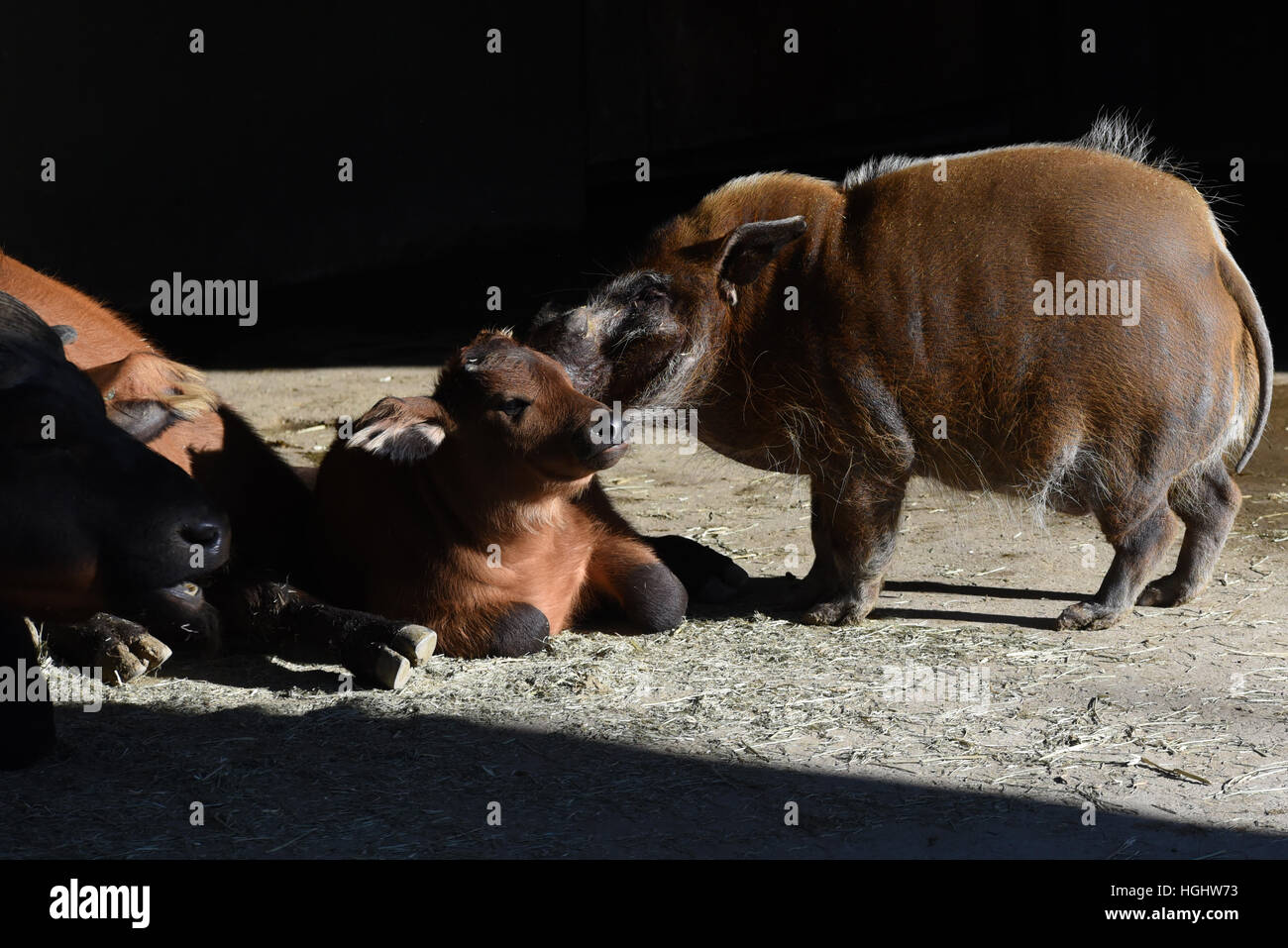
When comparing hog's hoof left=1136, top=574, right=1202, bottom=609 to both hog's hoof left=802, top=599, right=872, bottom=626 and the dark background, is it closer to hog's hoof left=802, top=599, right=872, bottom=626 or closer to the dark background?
hog's hoof left=802, top=599, right=872, bottom=626

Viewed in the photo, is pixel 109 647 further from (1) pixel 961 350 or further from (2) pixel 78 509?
(1) pixel 961 350

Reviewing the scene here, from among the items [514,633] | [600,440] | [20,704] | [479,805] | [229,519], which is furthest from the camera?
[514,633]

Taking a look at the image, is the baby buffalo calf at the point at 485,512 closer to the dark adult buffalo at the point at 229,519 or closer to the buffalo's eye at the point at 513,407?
the buffalo's eye at the point at 513,407

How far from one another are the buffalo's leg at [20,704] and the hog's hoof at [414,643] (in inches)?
37.9

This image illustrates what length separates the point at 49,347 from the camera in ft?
11.6

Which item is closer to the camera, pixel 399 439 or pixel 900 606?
pixel 399 439

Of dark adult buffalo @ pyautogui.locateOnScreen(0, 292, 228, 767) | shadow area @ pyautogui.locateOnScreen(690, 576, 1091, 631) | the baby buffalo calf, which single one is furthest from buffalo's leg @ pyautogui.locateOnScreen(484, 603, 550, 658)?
dark adult buffalo @ pyautogui.locateOnScreen(0, 292, 228, 767)

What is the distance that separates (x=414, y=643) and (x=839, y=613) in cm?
146

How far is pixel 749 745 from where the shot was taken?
3812mm

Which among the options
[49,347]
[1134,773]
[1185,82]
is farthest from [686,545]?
[1185,82]

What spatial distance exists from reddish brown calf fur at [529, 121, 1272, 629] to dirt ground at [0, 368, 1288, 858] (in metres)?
0.36

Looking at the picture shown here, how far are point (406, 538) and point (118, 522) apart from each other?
55.7 inches

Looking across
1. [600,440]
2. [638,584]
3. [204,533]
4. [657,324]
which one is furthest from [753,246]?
[204,533]

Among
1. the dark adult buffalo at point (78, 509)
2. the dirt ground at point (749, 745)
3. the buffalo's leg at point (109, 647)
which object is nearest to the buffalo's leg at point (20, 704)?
the dirt ground at point (749, 745)
